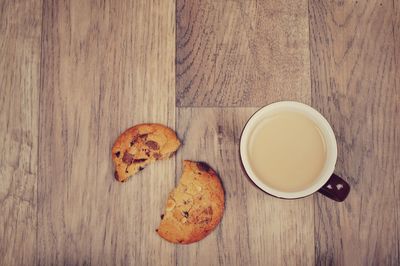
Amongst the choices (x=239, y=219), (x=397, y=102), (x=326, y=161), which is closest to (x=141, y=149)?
(x=239, y=219)

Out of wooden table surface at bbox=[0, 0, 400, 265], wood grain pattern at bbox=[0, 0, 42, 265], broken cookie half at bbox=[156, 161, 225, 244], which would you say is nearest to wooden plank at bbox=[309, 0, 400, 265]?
wooden table surface at bbox=[0, 0, 400, 265]

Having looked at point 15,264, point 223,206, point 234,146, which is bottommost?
point 15,264

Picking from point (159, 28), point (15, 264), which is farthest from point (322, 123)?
point (15, 264)

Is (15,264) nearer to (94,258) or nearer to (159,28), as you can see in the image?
(94,258)

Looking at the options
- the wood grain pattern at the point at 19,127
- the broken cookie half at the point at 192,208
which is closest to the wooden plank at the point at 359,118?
the broken cookie half at the point at 192,208

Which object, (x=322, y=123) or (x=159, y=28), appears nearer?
(x=322, y=123)

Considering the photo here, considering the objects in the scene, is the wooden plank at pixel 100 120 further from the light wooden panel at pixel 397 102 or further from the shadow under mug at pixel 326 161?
the light wooden panel at pixel 397 102
